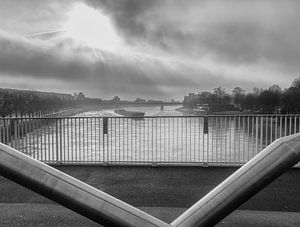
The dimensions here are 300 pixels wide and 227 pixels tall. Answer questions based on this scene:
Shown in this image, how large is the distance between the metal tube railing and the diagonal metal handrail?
13cm

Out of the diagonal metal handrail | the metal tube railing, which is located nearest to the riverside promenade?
the diagonal metal handrail

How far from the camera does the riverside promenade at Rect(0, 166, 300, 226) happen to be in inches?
185

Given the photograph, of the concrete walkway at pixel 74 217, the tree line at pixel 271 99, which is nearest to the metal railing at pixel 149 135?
the concrete walkway at pixel 74 217

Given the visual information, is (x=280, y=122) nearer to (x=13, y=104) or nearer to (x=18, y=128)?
(x=18, y=128)

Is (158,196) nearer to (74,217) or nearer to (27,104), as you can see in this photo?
(74,217)

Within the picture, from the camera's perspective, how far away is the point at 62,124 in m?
8.96

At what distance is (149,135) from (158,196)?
384 cm

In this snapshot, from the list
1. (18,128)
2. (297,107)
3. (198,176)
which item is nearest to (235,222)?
(198,176)

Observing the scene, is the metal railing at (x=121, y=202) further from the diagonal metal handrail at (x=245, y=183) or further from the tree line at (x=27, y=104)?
the tree line at (x=27, y=104)

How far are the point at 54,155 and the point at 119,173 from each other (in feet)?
7.85

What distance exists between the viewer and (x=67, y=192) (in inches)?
32.5

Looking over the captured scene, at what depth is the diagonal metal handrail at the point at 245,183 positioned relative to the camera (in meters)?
0.86

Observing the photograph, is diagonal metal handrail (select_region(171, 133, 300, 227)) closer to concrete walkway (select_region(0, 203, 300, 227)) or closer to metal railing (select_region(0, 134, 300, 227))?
metal railing (select_region(0, 134, 300, 227))

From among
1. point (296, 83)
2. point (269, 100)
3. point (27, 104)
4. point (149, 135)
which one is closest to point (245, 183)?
point (149, 135)
